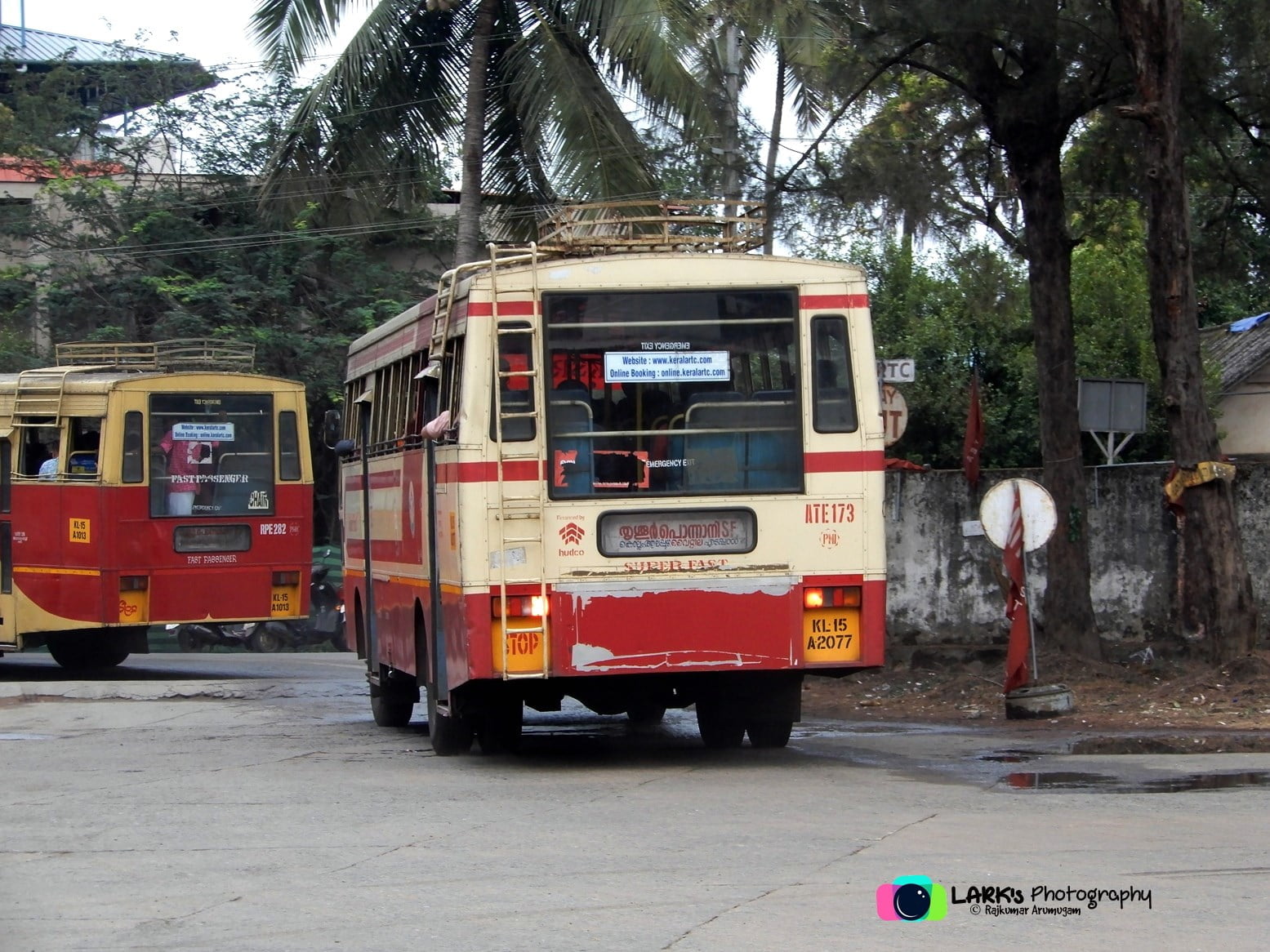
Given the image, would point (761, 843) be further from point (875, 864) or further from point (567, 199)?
point (567, 199)

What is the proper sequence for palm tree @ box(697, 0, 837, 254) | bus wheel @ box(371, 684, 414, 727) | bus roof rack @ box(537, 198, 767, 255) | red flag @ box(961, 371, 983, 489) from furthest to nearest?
red flag @ box(961, 371, 983, 489), palm tree @ box(697, 0, 837, 254), bus wheel @ box(371, 684, 414, 727), bus roof rack @ box(537, 198, 767, 255)

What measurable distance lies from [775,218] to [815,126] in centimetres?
477

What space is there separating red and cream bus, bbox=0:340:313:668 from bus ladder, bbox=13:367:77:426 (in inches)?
0.7

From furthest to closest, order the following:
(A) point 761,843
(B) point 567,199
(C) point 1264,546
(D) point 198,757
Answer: (B) point 567,199 < (C) point 1264,546 < (D) point 198,757 < (A) point 761,843

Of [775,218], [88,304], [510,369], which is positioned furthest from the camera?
[88,304]

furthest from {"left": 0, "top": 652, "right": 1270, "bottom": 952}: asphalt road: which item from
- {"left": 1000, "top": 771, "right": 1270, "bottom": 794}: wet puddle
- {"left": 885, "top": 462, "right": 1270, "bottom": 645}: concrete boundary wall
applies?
{"left": 885, "top": 462, "right": 1270, "bottom": 645}: concrete boundary wall

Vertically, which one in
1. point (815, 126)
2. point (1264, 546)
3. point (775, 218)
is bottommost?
point (1264, 546)

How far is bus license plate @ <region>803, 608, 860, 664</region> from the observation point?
34.5 feet

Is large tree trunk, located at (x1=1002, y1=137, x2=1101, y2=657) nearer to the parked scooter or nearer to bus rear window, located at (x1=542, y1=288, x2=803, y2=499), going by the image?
bus rear window, located at (x1=542, y1=288, x2=803, y2=499)

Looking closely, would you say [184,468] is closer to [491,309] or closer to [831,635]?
[491,309]

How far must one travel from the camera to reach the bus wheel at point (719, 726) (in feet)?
39.5

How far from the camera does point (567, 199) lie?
801 inches

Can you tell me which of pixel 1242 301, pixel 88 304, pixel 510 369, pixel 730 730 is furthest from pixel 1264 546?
pixel 88 304

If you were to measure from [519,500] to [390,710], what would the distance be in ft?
15.9
